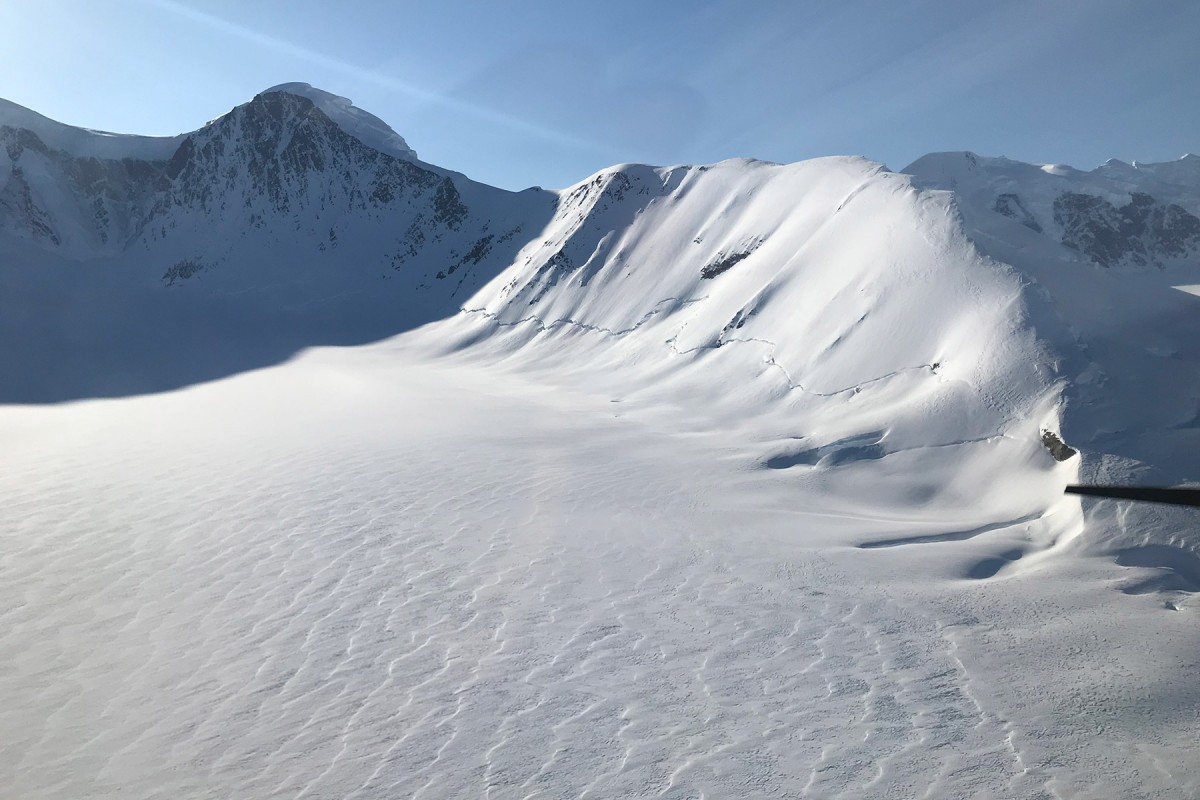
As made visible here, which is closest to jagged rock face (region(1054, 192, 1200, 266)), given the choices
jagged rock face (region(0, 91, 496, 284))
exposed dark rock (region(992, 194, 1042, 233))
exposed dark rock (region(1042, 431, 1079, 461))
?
exposed dark rock (region(992, 194, 1042, 233))

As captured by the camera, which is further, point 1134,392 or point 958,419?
point 958,419

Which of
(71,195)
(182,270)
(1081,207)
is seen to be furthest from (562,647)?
(1081,207)

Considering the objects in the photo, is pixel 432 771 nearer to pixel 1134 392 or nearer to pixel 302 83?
pixel 1134 392

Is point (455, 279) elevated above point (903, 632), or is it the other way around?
point (455, 279)

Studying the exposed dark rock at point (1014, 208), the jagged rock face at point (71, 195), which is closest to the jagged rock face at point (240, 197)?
the jagged rock face at point (71, 195)

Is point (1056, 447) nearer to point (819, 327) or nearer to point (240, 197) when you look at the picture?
point (819, 327)

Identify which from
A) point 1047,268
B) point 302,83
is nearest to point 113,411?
point 1047,268

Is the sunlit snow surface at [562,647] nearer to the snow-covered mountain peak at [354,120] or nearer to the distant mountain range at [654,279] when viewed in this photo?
the distant mountain range at [654,279]
